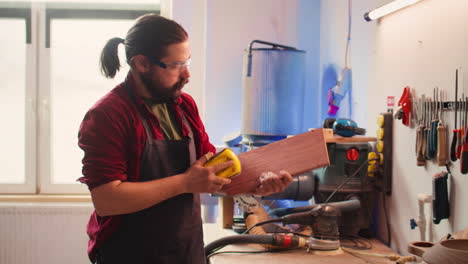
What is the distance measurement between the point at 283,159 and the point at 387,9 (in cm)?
89

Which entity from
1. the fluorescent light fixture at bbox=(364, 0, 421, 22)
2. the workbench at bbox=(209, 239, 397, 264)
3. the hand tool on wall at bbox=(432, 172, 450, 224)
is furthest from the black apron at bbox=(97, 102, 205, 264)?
the fluorescent light fixture at bbox=(364, 0, 421, 22)

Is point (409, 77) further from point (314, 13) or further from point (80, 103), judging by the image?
point (80, 103)

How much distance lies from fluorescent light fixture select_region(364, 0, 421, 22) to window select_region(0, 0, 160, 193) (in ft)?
7.04

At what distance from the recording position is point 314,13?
132 inches

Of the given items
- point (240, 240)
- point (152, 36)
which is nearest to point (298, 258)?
point (240, 240)

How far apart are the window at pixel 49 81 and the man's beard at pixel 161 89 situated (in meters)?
2.41

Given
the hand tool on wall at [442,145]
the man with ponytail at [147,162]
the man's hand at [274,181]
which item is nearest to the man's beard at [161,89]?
the man with ponytail at [147,162]

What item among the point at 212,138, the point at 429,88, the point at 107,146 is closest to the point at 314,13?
the point at 212,138

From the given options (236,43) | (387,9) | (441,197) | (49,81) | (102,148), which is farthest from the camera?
(49,81)

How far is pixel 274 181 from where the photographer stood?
4.99ft

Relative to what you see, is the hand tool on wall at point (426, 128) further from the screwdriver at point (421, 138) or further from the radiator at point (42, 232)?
the radiator at point (42, 232)

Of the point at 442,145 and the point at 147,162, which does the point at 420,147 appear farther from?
the point at 147,162

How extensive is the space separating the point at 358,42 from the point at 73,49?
2296 millimetres

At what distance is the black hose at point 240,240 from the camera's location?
203cm
